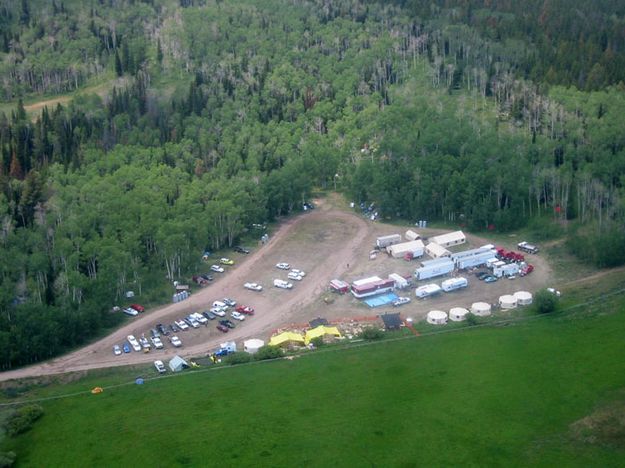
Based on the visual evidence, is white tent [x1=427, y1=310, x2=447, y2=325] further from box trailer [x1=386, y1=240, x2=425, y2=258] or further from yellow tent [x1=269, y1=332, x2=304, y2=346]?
box trailer [x1=386, y1=240, x2=425, y2=258]

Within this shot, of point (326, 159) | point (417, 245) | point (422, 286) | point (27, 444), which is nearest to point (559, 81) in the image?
point (326, 159)

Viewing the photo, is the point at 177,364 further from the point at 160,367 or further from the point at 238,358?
the point at 238,358

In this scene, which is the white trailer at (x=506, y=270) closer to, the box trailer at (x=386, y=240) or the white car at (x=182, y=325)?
the box trailer at (x=386, y=240)

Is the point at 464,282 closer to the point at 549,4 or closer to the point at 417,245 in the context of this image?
the point at 417,245

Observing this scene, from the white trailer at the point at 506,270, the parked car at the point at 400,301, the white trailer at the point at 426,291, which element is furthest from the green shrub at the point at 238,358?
the white trailer at the point at 506,270

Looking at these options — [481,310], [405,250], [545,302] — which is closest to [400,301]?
[481,310]

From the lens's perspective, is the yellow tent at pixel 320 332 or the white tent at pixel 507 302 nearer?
the yellow tent at pixel 320 332
